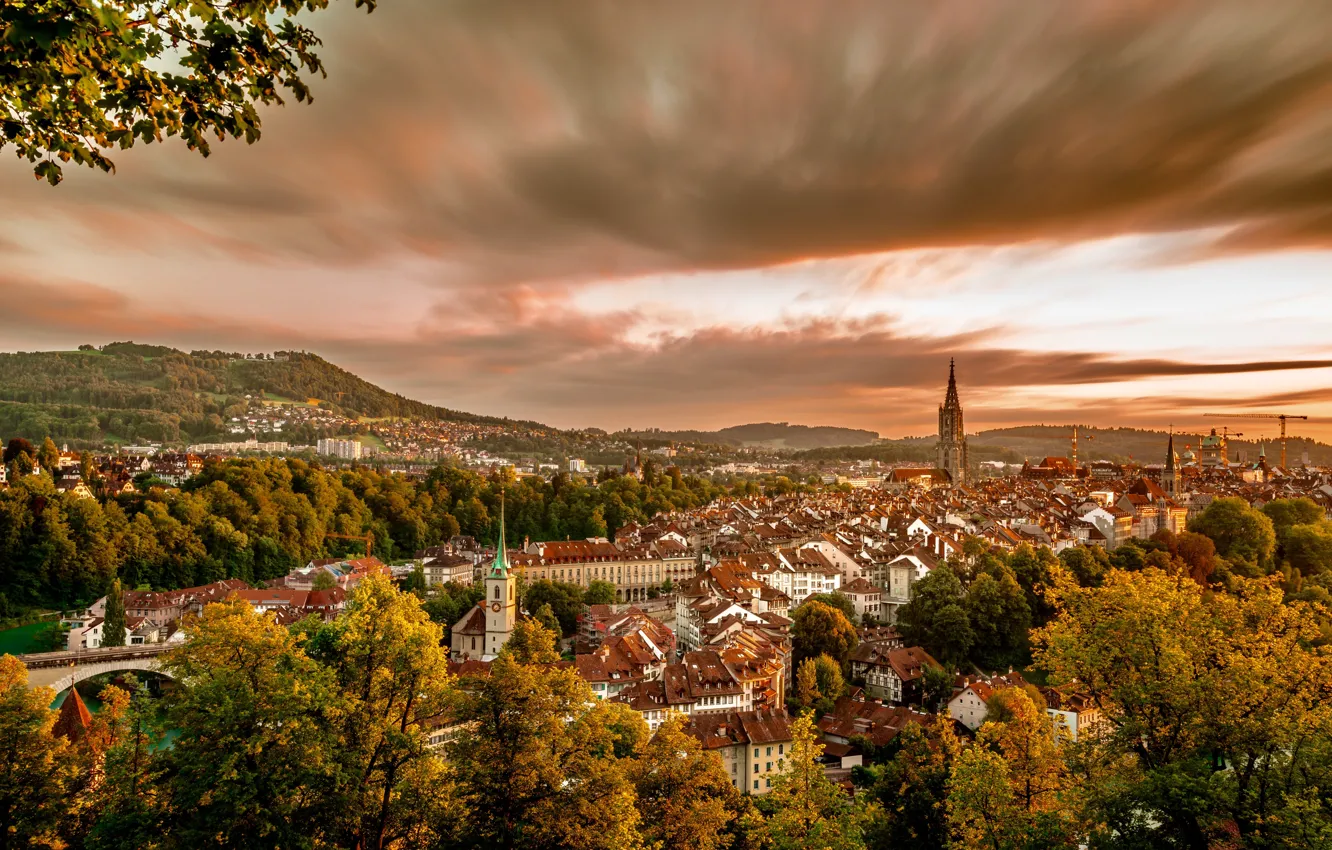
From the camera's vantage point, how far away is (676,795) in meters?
16.7

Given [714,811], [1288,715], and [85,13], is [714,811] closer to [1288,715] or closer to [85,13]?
[1288,715]

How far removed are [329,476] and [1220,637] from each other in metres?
97.2

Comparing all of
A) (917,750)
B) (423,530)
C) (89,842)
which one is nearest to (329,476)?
(423,530)

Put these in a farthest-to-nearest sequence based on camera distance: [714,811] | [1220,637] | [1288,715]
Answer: [714,811], [1220,637], [1288,715]

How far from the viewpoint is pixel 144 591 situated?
60469 mm

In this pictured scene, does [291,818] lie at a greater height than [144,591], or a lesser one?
greater

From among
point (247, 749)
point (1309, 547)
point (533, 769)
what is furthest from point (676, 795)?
point (1309, 547)

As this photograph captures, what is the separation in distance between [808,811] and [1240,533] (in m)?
62.0

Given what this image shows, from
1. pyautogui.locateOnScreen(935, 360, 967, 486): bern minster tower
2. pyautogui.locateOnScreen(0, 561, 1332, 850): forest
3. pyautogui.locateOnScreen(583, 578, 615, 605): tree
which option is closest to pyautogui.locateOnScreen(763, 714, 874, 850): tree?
pyautogui.locateOnScreen(0, 561, 1332, 850): forest

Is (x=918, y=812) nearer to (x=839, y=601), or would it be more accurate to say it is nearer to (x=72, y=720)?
(x=72, y=720)

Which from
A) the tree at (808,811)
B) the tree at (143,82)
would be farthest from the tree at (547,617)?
the tree at (143,82)

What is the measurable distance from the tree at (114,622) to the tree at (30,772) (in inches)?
1609

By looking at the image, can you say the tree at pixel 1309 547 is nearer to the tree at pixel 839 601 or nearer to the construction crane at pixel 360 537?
the tree at pixel 839 601

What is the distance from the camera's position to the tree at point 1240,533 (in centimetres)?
5925
